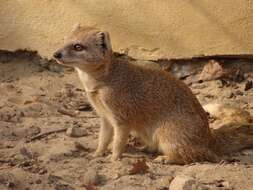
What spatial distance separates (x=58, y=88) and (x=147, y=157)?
138 centimetres

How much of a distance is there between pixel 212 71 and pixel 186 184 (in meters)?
2.06

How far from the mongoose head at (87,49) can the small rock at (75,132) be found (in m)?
0.61

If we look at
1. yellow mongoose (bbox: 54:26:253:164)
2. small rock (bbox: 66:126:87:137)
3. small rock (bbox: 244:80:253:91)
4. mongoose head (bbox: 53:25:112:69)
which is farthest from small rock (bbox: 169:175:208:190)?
small rock (bbox: 244:80:253:91)

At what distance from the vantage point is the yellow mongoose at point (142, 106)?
4.42 meters

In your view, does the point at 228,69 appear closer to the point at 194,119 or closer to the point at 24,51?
the point at 194,119

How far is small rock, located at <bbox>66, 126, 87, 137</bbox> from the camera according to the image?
4.77 meters

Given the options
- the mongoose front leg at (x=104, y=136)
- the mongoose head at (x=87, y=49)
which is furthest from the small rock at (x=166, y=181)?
the mongoose head at (x=87, y=49)

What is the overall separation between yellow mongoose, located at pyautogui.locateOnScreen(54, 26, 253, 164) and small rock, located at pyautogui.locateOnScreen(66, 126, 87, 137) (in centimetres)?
25

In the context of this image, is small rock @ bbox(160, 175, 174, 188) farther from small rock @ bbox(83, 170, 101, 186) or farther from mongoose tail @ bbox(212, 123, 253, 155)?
mongoose tail @ bbox(212, 123, 253, 155)

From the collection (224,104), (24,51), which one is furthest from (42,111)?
(224,104)

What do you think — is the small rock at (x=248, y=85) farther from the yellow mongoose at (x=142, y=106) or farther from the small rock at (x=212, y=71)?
the yellow mongoose at (x=142, y=106)

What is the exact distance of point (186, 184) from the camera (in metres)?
3.83

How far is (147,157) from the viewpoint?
15.1 ft

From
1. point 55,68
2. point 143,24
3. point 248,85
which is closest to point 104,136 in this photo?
point 143,24
